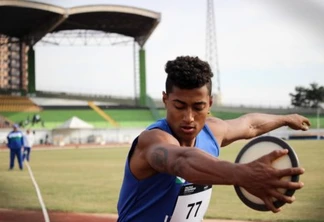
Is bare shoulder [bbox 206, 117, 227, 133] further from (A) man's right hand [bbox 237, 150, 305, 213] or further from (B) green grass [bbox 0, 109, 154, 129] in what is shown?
(B) green grass [bbox 0, 109, 154, 129]

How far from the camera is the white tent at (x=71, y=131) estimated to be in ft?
35.4

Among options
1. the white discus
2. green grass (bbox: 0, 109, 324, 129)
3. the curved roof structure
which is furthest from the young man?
green grass (bbox: 0, 109, 324, 129)

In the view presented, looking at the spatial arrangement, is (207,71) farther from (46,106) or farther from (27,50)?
(46,106)

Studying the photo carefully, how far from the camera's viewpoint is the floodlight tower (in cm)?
541

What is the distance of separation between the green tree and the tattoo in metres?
3.74

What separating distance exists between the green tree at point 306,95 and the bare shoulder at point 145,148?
3622mm

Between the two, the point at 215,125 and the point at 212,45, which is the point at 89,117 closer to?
the point at 212,45

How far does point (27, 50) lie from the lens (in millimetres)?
7648

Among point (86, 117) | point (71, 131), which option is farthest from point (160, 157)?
point (71, 131)

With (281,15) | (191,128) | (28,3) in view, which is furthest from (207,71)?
(28,3)

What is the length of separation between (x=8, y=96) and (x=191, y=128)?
768 cm

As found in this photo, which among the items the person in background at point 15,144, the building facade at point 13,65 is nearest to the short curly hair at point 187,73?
the building facade at point 13,65

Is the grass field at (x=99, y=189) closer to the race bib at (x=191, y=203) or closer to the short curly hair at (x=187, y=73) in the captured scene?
the race bib at (x=191, y=203)

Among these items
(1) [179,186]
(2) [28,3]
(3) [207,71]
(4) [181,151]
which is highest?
(2) [28,3]
